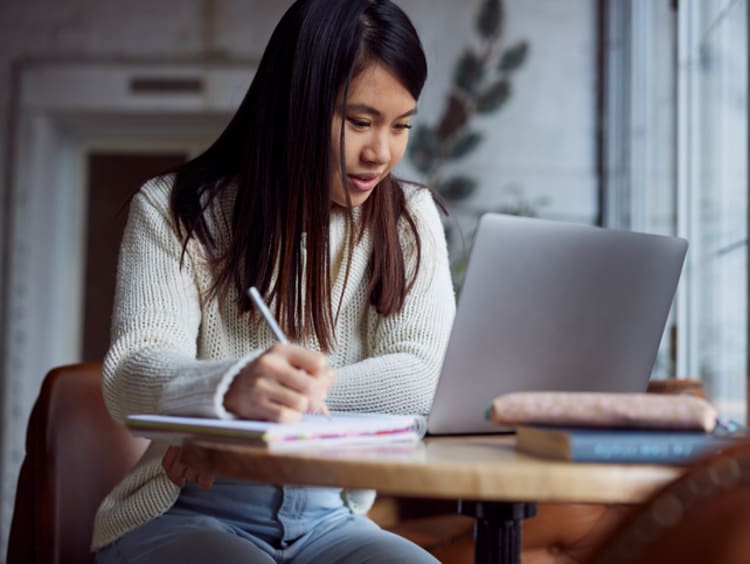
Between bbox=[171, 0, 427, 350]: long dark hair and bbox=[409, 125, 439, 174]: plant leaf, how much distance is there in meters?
3.33

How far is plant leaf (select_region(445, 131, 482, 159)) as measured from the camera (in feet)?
15.7

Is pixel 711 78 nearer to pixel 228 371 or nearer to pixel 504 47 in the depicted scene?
pixel 504 47

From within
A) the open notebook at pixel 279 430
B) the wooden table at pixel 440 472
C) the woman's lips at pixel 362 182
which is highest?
the woman's lips at pixel 362 182

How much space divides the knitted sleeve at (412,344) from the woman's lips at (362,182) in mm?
124

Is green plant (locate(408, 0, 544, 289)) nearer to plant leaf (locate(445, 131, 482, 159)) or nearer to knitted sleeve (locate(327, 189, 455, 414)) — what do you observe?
plant leaf (locate(445, 131, 482, 159))

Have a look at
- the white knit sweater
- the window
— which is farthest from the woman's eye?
the window

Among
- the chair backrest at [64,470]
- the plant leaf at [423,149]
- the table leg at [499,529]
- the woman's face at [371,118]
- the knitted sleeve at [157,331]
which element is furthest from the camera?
the plant leaf at [423,149]

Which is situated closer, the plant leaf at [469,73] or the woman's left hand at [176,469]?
the woman's left hand at [176,469]

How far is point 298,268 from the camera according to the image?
1398 millimetres

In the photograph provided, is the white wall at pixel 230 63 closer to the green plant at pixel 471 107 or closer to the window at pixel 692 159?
the green plant at pixel 471 107

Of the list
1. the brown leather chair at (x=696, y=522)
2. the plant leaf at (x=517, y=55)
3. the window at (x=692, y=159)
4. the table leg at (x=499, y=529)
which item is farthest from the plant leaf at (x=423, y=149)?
the brown leather chair at (x=696, y=522)

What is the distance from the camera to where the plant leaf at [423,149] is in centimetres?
478

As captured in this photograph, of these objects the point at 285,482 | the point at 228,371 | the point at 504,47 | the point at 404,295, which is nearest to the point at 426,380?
the point at 404,295

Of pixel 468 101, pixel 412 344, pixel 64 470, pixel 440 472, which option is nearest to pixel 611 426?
pixel 440 472
